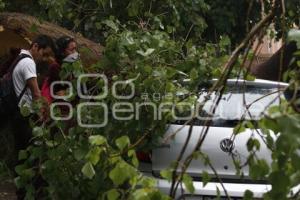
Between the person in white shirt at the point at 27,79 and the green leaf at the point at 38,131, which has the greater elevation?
the person in white shirt at the point at 27,79

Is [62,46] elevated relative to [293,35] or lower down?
lower down

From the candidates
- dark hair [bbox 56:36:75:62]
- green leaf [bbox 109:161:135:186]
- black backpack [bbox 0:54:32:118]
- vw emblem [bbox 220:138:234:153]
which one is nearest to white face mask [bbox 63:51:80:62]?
dark hair [bbox 56:36:75:62]

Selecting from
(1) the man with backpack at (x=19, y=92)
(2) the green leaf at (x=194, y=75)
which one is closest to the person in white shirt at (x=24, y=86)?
(1) the man with backpack at (x=19, y=92)

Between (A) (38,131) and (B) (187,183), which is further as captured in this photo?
(A) (38,131)

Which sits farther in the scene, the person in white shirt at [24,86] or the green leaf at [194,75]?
the person in white shirt at [24,86]

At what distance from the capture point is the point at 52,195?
455cm

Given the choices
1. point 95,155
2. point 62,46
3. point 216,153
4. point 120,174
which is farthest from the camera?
point 62,46

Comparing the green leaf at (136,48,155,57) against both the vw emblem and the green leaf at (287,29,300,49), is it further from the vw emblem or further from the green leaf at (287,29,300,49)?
the green leaf at (287,29,300,49)

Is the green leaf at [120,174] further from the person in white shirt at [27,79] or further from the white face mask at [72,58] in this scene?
the person in white shirt at [27,79]

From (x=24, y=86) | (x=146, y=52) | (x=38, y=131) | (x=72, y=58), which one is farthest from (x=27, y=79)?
(x=146, y=52)

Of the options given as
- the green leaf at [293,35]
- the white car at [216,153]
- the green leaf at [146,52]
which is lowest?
the white car at [216,153]

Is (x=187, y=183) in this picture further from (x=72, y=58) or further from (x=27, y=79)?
(x=27, y=79)

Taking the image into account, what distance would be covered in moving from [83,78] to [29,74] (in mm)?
1260

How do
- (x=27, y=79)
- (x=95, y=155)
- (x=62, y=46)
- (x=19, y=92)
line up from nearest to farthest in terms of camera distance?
(x=95, y=155) < (x=27, y=79) < (x=19, y=92) < (x=62, y=46)
